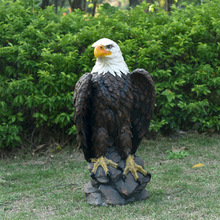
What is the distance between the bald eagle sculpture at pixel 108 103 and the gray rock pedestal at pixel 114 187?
0.06 meters

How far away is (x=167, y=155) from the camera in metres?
5.73

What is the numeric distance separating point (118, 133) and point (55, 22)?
11.4ft

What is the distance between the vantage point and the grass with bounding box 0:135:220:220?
3520mm

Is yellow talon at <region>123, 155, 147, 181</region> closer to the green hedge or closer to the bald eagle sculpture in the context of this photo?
the bald eagle sculpture

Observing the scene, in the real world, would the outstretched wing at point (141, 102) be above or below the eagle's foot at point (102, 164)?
above

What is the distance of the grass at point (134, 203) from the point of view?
352 centimetres

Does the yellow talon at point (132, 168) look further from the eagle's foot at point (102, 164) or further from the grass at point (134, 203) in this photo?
the grass at point (134, 203)

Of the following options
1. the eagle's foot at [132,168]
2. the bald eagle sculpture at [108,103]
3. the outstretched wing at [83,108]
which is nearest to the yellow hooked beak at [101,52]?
the bald eagle sculpture at [108,103]

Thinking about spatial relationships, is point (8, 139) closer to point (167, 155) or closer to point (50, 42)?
point (50, 42)

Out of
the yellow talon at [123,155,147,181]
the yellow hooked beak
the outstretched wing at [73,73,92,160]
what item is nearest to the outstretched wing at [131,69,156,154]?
the yellow talon at [123,155,147,181]

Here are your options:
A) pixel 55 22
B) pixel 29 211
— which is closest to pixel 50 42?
pixel 55 22

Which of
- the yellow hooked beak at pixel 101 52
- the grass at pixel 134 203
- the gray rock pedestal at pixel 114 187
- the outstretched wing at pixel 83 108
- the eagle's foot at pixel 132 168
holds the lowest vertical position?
the grass at pixel 134 203

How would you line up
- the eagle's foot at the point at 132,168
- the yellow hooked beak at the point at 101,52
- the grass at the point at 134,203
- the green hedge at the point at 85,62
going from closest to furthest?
the grass at the point at 134,203 → the yellow hooked beak at the point at 101,52 → the eagle's foot at the point at 132,168 → the green hedge at the point at 85,62

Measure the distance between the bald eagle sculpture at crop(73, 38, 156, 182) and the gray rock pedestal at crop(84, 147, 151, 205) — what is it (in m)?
0.06
